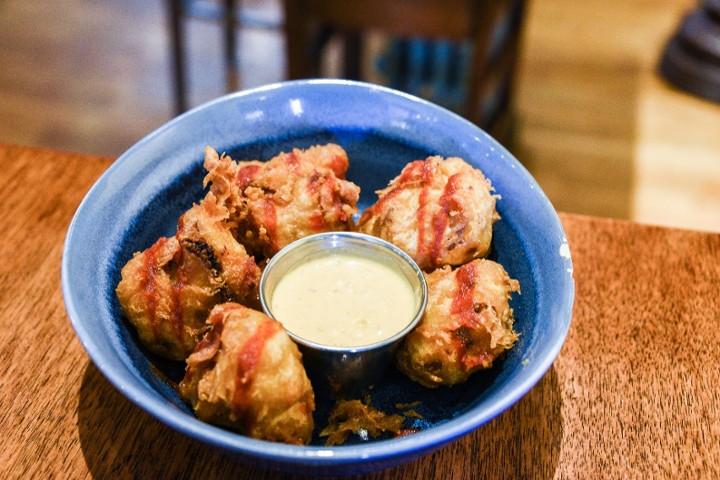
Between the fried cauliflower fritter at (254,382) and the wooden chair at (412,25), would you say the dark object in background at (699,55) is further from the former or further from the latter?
the fried cauliflower fritter at (254,382)

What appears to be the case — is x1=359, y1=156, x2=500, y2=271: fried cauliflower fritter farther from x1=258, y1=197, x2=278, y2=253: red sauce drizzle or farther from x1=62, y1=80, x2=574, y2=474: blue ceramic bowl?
x1=258, y1=197, x2=278, y2=253: red sauce drizzle

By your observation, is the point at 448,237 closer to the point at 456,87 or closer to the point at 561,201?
the point at 561,201

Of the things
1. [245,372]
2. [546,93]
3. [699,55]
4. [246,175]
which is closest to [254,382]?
[245,372]

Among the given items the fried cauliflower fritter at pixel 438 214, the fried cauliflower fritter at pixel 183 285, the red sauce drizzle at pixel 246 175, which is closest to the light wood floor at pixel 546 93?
the fried cauliflower fritter at pixel 438 214

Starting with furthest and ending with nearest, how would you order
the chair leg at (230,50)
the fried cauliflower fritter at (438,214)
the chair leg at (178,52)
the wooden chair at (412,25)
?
the chair leg at (230,50), the chair leg at (178,52), the wooden chair at (412,25), the fried cauliflower fritter at (438,214)

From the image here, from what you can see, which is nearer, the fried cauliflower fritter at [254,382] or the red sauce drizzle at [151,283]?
the fried cauliflower fritter at [254,382]

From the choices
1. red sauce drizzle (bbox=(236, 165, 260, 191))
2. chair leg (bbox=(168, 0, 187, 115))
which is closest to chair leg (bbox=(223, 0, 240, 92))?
chair leg (bbox=(168, 0, 187, 115))
